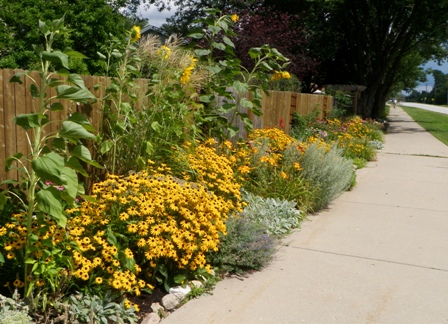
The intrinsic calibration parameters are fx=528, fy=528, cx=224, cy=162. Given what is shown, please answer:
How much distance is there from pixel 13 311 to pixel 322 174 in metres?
4.75

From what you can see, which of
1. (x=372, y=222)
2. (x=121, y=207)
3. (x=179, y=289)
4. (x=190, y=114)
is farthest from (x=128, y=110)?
(x=372, y=222)

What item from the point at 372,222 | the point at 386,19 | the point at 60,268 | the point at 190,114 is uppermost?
the point at 386,19

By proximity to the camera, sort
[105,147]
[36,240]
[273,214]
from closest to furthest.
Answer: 1. [36,240]
2. [105,147]
3. [273,214]

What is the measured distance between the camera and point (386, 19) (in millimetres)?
25469

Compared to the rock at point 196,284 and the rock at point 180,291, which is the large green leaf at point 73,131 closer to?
the rock at point 180,291

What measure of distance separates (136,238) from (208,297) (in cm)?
72

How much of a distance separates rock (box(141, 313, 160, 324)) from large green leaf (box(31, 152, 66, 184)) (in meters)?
1.15

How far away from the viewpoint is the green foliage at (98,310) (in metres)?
3.35

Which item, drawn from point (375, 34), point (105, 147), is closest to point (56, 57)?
point (105, 147)

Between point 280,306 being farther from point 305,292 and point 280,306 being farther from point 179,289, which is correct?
point 179,289

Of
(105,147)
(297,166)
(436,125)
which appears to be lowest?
(436,125)

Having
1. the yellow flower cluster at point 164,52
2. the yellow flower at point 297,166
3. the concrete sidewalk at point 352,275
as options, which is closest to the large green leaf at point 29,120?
the concrete sidewalk at point 352,275

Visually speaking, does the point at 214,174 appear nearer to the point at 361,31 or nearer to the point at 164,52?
the point at 164,52

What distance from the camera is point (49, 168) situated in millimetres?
2961
